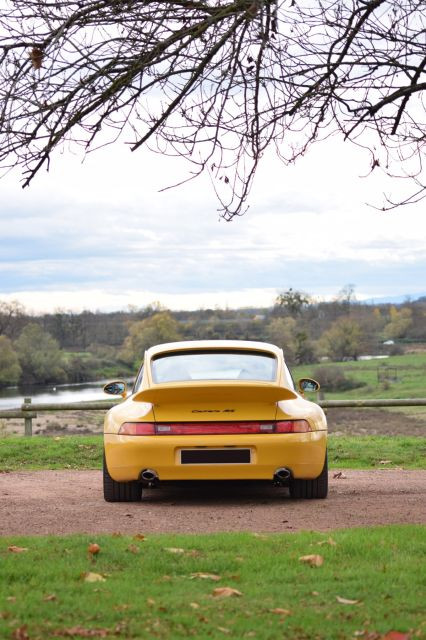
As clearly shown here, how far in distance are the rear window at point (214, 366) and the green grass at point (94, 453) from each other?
5.17 meters

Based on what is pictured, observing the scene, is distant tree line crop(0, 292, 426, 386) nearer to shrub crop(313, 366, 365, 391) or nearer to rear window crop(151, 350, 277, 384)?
shrub crop(313, 366, 365, 391)

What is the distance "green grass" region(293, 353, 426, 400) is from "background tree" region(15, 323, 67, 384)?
2391 cm

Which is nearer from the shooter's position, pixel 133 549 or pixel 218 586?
pixel 218 586

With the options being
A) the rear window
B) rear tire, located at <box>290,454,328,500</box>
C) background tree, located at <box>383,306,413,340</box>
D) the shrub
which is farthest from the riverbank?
background tree, located at <box>383,306,413,340</box>

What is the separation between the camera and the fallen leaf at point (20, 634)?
4555 mm

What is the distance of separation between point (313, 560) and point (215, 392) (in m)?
2.74

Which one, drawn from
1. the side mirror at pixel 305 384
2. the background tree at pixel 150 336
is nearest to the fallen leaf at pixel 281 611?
Result: the side mirror at pixel 305 384

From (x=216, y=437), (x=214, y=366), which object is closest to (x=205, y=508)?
(x=216, y=437)

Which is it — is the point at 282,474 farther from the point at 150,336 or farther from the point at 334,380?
the point at 150,336

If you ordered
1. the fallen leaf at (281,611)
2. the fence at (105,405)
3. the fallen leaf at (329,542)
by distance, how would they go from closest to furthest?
the fallen leaf at (281,611), the fallen leaf at (329,542), the fence at (105,405)

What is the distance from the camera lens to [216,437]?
8.63 meters

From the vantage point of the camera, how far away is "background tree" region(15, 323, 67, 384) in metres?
95.1

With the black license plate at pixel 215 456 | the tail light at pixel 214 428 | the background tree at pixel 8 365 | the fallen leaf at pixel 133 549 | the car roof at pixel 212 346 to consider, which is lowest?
the background tree at pixel 8 365

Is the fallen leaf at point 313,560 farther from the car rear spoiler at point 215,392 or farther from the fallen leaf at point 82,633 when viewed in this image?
the car rear spoiler at point 215,392
